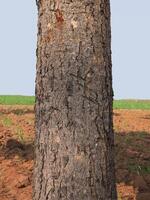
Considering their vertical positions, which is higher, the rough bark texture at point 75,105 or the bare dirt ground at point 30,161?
the rough bark texture at point 75,105

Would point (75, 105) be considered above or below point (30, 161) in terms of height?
above

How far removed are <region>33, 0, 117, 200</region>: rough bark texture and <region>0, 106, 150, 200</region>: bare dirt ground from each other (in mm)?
2474

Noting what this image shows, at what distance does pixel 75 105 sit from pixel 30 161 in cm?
385

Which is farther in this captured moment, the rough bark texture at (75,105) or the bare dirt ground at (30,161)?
Answer: the bare dirt ground at (30,161)

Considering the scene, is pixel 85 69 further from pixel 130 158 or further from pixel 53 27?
pixel 130 158

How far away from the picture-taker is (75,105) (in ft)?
13.3

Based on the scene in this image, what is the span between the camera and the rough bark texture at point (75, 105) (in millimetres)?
4051

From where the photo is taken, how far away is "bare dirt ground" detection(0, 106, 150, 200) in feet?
22.1

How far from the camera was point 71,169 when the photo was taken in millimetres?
4039

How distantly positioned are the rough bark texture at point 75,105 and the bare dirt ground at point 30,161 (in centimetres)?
247

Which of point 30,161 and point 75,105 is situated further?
point 30,161

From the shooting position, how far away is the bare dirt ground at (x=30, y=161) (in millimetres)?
6746

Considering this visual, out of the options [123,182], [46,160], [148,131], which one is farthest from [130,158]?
[46,160]

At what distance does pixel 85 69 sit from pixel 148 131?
720 centimetres
